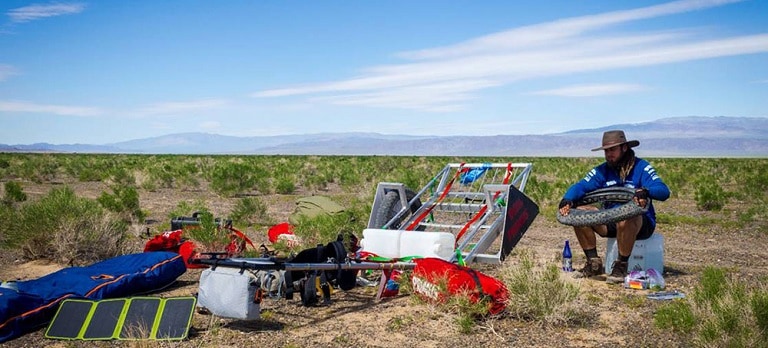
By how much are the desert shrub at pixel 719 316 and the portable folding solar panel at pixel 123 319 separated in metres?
4.05

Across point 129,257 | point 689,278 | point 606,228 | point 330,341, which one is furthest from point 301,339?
point 689,278

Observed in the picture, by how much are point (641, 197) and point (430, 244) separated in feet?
7.69

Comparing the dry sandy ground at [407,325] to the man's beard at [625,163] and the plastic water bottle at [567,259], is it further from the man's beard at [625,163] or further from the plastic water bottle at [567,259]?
the man's beard at [625,163]

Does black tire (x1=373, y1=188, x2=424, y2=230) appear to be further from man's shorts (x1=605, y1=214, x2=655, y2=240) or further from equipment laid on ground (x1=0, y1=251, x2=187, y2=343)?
equipment laid on ground (x1=0, y1=251, x2=187, y2=343)

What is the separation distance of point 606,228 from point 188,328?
4822 mm

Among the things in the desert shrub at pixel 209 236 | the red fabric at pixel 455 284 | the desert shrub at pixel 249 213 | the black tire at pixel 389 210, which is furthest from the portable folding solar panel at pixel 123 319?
the desert shrub at pixel 249 213

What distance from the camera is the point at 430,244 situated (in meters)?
8.04

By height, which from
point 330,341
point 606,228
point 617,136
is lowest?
point 330,341

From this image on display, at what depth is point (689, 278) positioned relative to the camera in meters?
8.28

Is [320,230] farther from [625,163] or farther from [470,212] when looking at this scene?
[625,163]

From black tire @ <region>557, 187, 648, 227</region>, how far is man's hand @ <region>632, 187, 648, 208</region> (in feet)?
0.14

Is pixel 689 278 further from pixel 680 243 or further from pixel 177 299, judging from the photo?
pixel 177 299

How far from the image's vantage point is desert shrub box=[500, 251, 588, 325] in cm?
627

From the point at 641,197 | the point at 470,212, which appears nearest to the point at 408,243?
the point at 470,212
